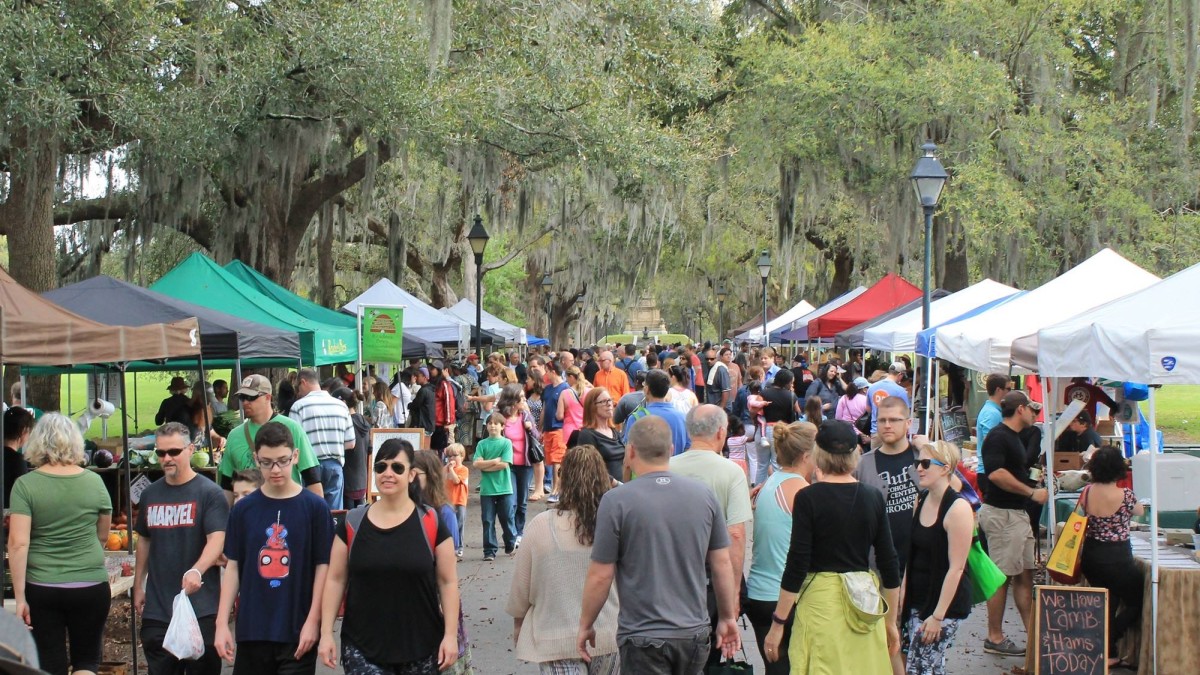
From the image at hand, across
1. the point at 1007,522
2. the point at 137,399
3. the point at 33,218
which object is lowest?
the point at 137,399

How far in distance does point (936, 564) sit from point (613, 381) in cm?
1047

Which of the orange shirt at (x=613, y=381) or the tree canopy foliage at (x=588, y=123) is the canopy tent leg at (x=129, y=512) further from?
the orange shirt at (x=613, y=381)

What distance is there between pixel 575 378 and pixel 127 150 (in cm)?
791

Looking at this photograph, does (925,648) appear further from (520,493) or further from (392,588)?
(520,493)

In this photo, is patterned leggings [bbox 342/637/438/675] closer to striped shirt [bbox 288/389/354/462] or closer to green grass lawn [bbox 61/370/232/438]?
striped shirt [bbox 288/389/354/462]

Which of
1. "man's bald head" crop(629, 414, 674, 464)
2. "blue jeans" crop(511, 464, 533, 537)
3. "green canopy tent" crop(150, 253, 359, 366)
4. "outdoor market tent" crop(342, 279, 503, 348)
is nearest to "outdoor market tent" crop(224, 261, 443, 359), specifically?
"green canopy tent" crop(150, 253, 359, 366)

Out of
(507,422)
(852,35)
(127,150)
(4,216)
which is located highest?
(852,35)

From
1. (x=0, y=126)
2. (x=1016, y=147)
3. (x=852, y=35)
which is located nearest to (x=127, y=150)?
(x=0, y=126)

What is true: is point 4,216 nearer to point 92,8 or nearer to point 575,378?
point 92,8

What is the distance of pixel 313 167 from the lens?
21609 mm

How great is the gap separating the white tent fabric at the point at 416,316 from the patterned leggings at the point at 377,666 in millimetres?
15719

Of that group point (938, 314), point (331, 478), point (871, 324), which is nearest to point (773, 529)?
point (331, 478)

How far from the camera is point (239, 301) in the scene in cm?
1346

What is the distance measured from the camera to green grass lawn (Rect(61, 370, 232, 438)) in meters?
29.3
